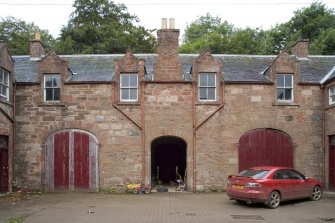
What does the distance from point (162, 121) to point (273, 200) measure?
25.4ft

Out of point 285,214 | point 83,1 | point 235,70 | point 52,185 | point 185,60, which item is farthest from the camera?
point 83,1

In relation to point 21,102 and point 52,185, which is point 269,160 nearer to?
point 52,185

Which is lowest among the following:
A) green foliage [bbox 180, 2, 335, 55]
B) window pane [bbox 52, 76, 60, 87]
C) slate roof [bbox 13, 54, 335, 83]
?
window pane [bbox 52, 76, 60, 87]

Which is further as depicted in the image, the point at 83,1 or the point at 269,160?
the point at 83,1

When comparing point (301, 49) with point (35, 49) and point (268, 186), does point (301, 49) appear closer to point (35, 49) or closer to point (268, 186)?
point (268, 186)

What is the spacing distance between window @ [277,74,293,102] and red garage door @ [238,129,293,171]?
6.31 feet

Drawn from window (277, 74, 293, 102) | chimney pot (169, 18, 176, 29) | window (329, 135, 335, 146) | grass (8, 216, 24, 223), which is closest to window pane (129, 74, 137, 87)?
chimney pot (169, 18, 176, 29)

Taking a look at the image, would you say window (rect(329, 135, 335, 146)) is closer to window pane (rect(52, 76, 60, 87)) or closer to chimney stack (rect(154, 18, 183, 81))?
chimney stack (rect(154, 18, 183, 81))

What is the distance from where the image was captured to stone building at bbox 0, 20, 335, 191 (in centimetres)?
2166

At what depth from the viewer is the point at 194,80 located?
2211cm

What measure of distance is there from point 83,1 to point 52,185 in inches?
1154

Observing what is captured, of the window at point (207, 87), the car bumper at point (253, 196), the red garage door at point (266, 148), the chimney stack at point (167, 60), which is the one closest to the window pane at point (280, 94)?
the red garage door at point (266, 148)

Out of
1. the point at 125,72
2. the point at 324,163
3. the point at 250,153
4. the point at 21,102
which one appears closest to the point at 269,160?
the point at 250,153

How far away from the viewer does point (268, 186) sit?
16141 mm
